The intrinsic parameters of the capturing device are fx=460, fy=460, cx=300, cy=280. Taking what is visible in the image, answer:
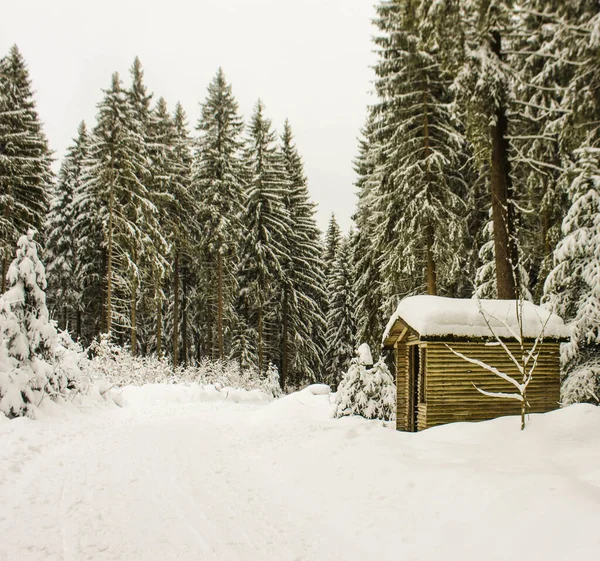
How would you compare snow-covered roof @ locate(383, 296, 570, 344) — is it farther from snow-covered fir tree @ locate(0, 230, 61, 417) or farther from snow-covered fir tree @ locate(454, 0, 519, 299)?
snow-covered fir tree @ locate(0, 230, 61, 417)

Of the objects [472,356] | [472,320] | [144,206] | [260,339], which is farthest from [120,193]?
[472,356]

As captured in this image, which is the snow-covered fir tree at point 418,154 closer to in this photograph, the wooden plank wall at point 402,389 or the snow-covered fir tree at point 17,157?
the wooden plank wall at point 402,389

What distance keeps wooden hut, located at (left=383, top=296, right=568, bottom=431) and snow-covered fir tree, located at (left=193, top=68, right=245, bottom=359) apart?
17.2m

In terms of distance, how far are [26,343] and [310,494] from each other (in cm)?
814

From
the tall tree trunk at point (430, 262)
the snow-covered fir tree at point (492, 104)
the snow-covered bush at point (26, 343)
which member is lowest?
the snow-covered bush at point (26, 343)

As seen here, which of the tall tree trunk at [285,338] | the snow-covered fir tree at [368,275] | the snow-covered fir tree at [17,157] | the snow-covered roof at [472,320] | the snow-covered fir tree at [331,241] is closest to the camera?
the snow-covered roof at [472,320]

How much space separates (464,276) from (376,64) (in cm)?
973

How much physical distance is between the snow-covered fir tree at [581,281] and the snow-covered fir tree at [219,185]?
1816 centimetres

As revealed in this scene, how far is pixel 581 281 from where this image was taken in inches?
501

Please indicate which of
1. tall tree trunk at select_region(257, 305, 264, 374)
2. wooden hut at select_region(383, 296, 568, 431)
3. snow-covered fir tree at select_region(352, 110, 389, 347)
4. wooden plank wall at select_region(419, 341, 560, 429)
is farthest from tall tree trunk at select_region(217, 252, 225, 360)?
wooden plank wall at select_region(419, 341, 560, 429)

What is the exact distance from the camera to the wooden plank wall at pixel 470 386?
10844mm

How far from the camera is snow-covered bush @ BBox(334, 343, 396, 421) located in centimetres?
1384

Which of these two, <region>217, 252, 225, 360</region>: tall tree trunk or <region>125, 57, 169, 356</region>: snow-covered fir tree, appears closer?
<region>125, 57, 169, 356</region>: snow-covered fir tree

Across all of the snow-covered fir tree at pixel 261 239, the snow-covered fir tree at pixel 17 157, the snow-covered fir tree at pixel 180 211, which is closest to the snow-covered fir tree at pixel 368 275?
the snow-covered fir tree at pixel 261 239
